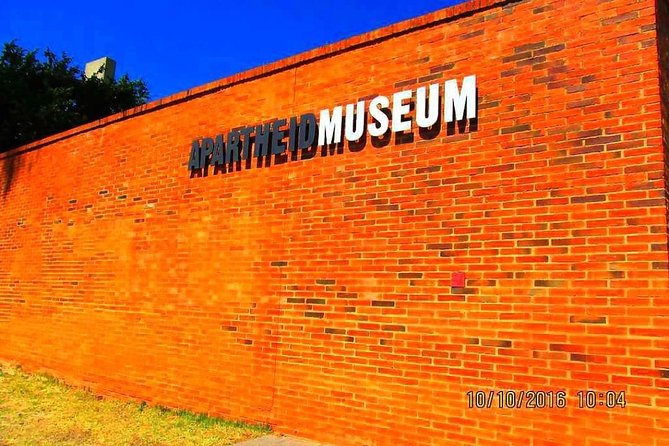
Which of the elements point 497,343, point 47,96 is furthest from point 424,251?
point 47,96

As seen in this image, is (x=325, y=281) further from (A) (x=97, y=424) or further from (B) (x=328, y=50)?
(A) (x=97, y=424)

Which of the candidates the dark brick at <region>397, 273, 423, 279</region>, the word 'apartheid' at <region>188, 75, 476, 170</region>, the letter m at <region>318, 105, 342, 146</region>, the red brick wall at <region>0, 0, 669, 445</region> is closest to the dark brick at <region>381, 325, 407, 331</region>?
the red brick wall at <region>0, 0, 669, 445</region>

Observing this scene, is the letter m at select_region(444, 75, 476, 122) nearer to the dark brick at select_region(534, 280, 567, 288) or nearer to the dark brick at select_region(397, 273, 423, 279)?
the dark brick at select_region(397, 273, 423, 279)

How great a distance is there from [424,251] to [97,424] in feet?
14.1

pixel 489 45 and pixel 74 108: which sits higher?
pixel 74 108

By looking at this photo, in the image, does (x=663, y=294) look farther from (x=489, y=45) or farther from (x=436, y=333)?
(x=489, y=45)

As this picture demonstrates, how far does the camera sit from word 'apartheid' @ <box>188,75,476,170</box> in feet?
16.5

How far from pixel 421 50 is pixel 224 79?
9.33 feet

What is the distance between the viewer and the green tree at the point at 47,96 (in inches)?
611

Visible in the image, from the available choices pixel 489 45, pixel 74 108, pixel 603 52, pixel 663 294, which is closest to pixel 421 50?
pixel 489 45

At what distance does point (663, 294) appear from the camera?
3816 millimetres

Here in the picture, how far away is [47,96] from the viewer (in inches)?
660
